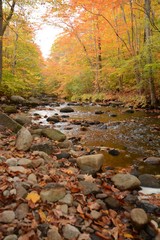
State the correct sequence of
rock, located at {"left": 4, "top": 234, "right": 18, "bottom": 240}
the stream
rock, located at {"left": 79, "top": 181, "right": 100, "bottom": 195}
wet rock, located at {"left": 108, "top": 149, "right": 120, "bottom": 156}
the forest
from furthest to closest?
the forest < wet rock, located at {"left": 108, "top": 149, "right": 120, "bottom": 156} < the stream < rock, located at {"left": 79, "top": 181, "right": 100, "bottom": 195} < rock, located at {"left": 4, "top": 234, "right": 18, "bottom": 240}

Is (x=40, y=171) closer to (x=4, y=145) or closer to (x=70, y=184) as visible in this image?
(x=70, y=184)

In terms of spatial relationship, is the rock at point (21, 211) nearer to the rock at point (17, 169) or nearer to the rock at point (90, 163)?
the rock at point (17, 169)

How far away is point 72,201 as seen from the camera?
2965 millimetres

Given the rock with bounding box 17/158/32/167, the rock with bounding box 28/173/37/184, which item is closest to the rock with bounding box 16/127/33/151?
the rock with bounding box 17/158/32/167

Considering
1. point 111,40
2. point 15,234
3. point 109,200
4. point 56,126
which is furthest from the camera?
point 111,40

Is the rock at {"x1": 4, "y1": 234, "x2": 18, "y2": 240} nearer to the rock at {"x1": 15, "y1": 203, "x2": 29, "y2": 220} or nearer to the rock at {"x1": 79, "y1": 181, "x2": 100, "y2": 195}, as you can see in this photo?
the rock at {"x1": 15, "y1": 203, "x2": 29, "y2": 220}

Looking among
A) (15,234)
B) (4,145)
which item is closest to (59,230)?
(15,234)

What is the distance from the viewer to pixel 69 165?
4426mm

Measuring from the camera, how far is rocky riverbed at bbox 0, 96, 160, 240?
242 centimetres

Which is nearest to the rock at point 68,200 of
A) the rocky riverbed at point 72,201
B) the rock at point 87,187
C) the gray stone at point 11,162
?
the rocky riverbed at point 72,201

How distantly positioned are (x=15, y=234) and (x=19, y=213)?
0.30 m

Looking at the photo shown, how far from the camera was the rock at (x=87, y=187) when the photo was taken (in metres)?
A: 3.27

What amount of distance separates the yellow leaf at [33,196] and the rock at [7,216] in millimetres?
364

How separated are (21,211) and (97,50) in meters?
20.7
